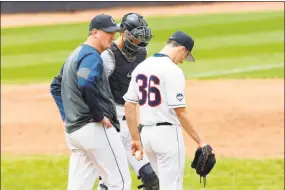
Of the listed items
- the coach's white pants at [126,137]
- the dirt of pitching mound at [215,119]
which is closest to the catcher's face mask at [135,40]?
the coach's white pants at [126,137]

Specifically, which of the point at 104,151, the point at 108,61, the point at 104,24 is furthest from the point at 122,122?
the point at 104,24

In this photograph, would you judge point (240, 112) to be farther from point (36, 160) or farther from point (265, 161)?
point (36, 160)

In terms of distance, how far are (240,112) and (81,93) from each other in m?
8.89

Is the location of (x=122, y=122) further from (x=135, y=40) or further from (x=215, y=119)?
(x=215, y=119)

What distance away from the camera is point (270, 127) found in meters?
14.7

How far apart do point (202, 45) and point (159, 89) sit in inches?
645

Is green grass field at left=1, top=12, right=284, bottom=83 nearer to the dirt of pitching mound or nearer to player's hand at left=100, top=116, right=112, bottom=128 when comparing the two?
the dirt of pitching mound

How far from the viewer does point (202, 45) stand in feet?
77.8

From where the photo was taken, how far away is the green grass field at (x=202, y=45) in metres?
21.0

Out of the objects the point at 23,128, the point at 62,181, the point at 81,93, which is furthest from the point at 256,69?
the point at 81,93

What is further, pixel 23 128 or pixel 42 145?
pixel 23 128

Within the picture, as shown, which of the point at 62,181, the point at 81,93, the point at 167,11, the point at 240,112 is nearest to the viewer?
the point at 81,93

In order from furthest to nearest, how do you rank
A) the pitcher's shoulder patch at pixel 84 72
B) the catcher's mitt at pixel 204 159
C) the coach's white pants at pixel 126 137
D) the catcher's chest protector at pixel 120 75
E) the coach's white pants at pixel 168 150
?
1. the coach's white pants at pixel 126 137
2. the catcher's chest protector at pixel 120 75
3. the catcher's mitt at pixel 204 159
4. the coach's white pants at pixel 168 150
5. the pitcher's shoulder patch at pixel 84 72

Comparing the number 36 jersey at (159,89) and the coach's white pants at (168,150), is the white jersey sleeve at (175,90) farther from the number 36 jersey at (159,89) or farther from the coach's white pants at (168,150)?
the coach's white pants at (168,150)
